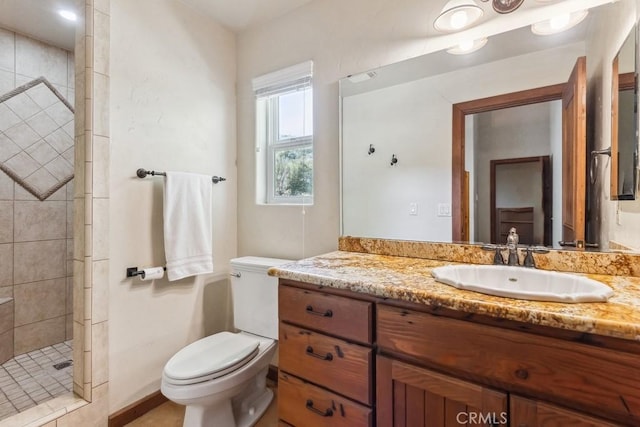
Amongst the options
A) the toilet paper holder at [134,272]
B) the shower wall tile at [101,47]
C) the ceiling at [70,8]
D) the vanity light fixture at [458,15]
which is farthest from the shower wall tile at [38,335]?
the vanity light fixture at [458,15]

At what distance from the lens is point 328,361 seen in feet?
3.61

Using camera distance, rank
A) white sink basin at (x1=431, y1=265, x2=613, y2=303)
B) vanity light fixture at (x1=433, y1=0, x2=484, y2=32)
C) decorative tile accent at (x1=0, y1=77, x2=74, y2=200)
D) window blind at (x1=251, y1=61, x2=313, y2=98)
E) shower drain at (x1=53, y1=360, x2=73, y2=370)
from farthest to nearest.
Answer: decorative tile accent at (x1=0, y1=77, x2=74, y2=200)
shower drain at (x1=53, y1=360, x2=73, y2=370)
window blind at (x1=251, y1=61, x2=313, y2=98)
vanity light fixture at (x1=433, y1=0, x2=484, y2=32)
white sink basin at (x1=431, y1=265, x2=613, y2=303)

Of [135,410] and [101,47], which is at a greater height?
[101,47]

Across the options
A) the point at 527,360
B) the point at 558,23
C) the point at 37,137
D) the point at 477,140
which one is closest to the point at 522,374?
the point at 527,360

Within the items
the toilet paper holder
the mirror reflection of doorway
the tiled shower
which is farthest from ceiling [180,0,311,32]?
the toilet paper holder

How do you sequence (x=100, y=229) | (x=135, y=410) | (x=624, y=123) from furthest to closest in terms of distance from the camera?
(x=135, y=410) < (x=100, y=229) < (x=624, y=123)

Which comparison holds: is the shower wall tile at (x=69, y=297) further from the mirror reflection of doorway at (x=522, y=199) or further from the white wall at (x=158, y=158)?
the mirror reflection of doorway at (x=522, y=199)

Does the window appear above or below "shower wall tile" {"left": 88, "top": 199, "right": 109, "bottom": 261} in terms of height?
above

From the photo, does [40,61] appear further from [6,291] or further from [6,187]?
[6,291]

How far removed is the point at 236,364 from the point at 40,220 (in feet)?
6.69

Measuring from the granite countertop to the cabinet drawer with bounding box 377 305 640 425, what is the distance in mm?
59

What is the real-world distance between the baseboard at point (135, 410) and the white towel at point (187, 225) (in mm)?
679

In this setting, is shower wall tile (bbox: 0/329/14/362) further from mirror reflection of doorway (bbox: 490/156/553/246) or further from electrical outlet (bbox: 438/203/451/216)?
mirror reflection of doorway (bbox: 490/156/553/246)

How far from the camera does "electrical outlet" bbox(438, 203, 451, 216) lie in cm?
144
